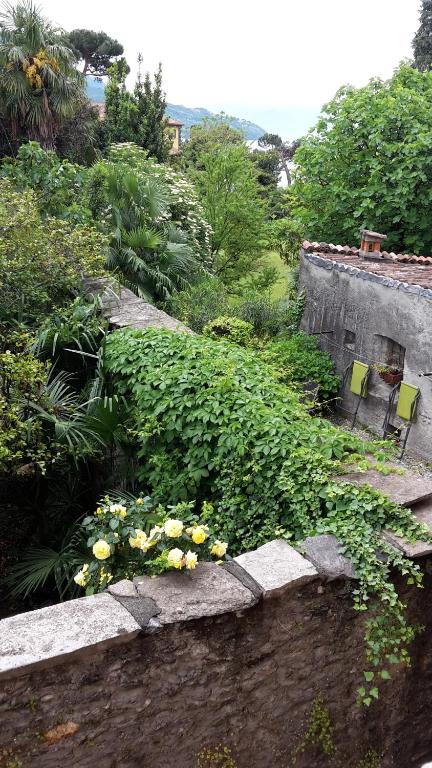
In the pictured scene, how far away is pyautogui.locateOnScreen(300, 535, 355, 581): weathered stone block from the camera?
12.1 ft

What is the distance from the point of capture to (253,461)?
4387mm

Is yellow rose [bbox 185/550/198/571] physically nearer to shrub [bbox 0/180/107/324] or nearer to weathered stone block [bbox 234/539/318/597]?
weathered stone block [bbox 234/539/318/597]

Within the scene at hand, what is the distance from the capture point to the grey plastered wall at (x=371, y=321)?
35.8ft

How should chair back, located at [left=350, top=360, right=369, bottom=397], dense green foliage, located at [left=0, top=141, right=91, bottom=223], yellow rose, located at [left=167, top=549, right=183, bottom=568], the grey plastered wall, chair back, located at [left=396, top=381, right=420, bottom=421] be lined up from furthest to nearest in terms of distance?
chair back, located at [left=350, top=360, right=369, bottom=397] → chair back, located at [left=396, top=381, right=420, bottom=421] → the grey plastered wall → dense green foliage, located at [left=0, top=141, right=91, bottom=223] → yellow rose, located at [left=167, top=549, right=183, bottom=568]

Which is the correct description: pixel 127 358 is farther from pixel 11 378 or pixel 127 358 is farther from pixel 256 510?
pixel 256 510

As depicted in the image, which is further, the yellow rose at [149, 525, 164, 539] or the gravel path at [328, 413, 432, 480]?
the gravel path at [328, 413, 432, 480]

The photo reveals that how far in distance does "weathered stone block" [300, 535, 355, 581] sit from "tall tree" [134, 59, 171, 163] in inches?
799

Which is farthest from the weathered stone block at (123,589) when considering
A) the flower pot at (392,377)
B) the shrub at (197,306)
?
the flower pot at (392,377)

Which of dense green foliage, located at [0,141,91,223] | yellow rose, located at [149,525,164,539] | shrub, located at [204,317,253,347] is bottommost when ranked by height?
shrub, located at [204,317,253,347]

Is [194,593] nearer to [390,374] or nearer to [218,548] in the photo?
[218,548]

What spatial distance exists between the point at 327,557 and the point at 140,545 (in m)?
1.07

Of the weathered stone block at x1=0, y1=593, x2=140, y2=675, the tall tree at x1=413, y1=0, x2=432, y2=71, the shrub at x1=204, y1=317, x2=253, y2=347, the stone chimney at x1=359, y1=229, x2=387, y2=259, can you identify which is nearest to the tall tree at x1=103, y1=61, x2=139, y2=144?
the stone chimney at x1=359, y1=229, x2=387, y2=259

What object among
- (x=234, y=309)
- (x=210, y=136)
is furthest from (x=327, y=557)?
(x=210, y=136)

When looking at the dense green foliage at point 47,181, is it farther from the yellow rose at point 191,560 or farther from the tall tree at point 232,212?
the tall tree at point 232,212
